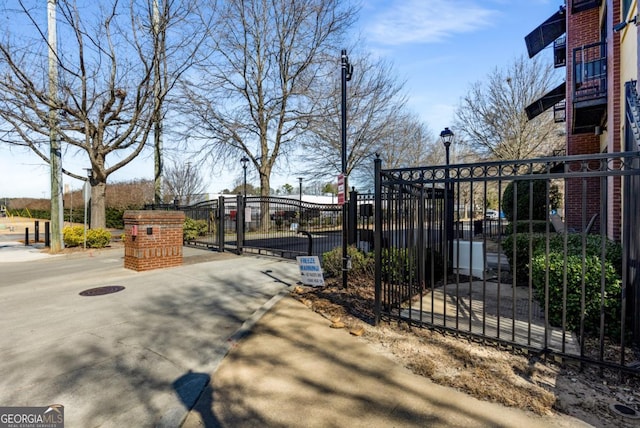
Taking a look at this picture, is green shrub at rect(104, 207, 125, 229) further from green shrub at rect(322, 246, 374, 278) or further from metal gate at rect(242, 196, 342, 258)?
green shrub at rect(322, 246, 374, 278)

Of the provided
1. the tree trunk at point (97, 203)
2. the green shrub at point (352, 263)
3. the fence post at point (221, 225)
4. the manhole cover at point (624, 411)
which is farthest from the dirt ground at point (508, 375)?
the tree trunk at point (97, 203)

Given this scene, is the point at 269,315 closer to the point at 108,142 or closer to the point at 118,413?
the point at 118,413

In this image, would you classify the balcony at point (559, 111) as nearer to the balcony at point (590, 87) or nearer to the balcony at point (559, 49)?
the balcony at point (559, 49)

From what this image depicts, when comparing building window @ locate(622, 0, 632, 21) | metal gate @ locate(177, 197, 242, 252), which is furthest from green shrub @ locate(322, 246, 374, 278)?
building window @ locate(622, 0, 632, 21)

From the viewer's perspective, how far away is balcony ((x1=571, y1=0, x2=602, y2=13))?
35.2 ft

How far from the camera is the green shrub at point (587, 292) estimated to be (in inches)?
150

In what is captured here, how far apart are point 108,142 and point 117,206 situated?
2142cm

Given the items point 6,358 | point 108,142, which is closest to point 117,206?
point 108,142

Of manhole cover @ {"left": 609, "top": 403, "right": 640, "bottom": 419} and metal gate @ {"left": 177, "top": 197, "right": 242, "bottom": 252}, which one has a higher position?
metal gate @ {"left": 177, "top": 197, "right": 242, "bottom": 252}

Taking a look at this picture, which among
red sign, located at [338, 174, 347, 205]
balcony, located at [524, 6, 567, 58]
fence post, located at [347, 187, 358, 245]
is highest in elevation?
balcony, located at [524, 6, 567, 58]

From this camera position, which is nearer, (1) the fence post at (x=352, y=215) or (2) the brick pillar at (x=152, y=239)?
(1) the fence post at (x=352, y=215)

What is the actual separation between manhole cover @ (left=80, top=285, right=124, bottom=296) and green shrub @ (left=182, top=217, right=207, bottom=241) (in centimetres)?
753

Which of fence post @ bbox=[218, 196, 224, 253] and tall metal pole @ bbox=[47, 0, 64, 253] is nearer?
fence post @ bbox=[218, 196, 224, 253]

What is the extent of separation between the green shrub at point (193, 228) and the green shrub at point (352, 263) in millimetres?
8523
